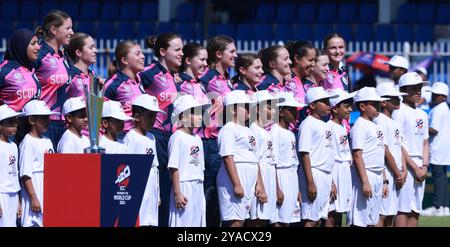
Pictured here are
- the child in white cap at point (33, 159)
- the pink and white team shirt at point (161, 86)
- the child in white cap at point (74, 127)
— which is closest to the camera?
the child in white cap at point (33, 159)

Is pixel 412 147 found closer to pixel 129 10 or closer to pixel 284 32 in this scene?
pixel 284 32

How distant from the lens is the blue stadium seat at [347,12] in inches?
1040

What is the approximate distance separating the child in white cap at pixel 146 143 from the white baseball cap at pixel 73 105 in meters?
0.47

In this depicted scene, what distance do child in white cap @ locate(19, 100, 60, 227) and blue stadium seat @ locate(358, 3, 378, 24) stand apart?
1710 centimetres

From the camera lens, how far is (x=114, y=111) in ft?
32.5

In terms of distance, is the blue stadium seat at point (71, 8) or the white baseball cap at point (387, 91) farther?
the blue stadium seat at point (71, 8)

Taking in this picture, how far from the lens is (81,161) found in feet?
Result: 26.4

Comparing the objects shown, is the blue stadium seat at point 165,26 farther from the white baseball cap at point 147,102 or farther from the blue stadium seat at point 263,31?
the white baseball cap at point 147,102

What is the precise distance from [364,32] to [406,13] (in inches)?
65.6

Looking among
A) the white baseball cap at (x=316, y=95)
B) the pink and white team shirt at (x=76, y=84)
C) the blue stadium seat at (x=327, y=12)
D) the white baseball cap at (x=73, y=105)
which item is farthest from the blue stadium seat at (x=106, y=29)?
the white baseball cap at (x=73, y=105)

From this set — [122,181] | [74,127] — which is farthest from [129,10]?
[122,181]

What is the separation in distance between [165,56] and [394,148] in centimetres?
246
